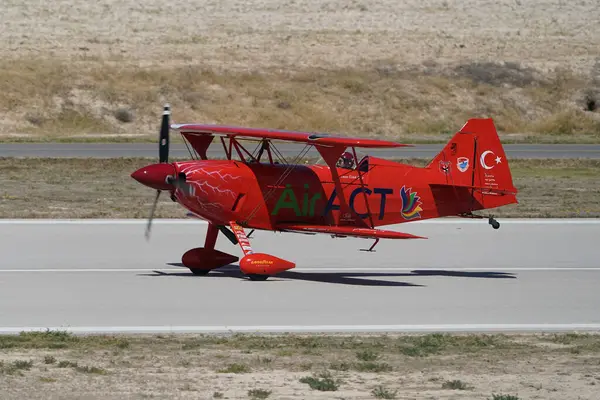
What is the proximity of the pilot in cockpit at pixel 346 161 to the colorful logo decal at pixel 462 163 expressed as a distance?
1.66 m

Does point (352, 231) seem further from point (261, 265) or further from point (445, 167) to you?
point (445, 167)

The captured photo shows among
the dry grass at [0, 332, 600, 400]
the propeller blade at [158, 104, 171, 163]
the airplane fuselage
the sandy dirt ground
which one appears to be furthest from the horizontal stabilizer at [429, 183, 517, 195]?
the sandy dirt ground

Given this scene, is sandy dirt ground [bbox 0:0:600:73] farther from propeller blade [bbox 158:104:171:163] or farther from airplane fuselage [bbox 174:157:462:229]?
propeller blade [bbox 158:104:171:163]

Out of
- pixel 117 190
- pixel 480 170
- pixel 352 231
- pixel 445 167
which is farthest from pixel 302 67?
pixel 352 231

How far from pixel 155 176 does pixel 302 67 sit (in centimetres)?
4995

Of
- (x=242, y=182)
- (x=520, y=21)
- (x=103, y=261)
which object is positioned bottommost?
(x=103, y=261)

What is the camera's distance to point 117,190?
26.9 metres

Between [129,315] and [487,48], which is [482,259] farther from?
[487,48]

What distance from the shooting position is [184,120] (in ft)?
182

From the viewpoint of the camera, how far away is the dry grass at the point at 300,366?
8.83 m

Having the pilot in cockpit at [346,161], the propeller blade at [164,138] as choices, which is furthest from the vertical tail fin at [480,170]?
the propeller blade at [164,138]

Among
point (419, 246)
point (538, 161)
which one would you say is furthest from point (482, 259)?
point (538, 161)

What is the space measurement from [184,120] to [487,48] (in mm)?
25623

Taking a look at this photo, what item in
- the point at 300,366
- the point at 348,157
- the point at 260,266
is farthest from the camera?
the point at 348,157
